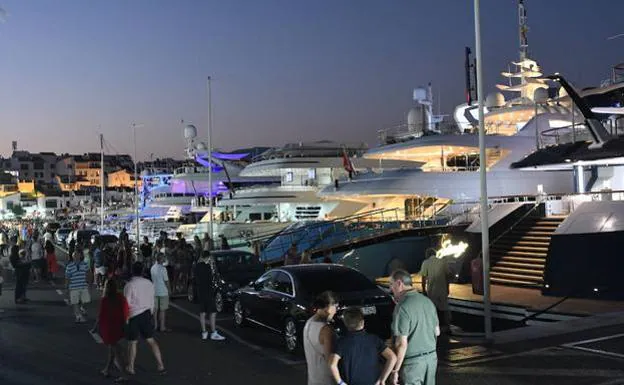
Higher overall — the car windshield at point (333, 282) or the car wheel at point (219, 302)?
the car windshield at point (333, 282)

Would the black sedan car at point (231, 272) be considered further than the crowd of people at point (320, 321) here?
Yes

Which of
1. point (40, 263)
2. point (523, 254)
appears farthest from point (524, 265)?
point (40, 263)

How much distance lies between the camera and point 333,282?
12133 millimetres

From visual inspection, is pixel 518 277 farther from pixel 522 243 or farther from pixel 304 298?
pixel 304 298

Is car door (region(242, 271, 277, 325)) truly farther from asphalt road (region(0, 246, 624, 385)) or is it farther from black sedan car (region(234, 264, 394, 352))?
asphalt road (region(0, 246, 624, 385))

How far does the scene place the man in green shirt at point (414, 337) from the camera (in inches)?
231

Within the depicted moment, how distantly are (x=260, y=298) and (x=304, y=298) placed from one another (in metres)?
1.76

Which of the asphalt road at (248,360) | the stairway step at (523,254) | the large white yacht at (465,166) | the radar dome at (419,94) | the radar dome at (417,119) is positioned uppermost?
the radar dome at (419,94)

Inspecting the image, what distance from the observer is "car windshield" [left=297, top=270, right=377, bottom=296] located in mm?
11922

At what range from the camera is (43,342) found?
42.7 feet

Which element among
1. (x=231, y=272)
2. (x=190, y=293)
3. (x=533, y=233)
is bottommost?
(x=190, y=293)

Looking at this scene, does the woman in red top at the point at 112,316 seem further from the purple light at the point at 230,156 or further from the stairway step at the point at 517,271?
the purple light at the point at 230,156

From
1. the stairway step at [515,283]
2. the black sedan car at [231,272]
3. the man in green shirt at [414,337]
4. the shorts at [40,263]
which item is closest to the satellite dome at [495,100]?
the stairway step at [515,283]

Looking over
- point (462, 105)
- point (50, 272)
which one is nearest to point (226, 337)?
point (50, 272)
